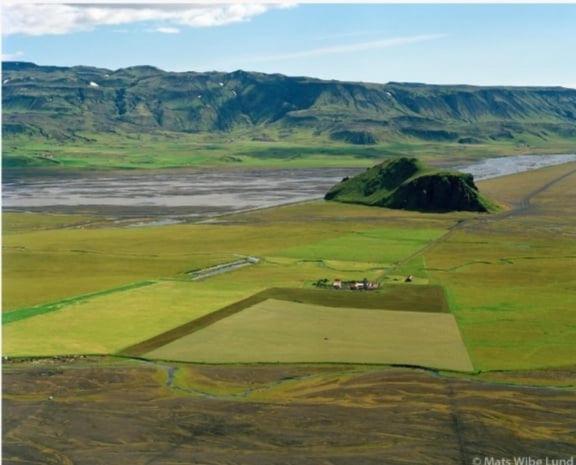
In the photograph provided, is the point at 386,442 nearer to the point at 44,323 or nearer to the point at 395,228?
the point at 44,323

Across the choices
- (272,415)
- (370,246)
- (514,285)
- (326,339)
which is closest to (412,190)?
(370,246)

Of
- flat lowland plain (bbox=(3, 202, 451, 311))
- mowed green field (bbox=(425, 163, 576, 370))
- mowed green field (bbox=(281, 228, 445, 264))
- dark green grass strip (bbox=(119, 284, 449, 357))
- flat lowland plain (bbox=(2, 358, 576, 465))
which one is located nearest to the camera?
flat lowland plain (bbox=(2, 358, 576, 465))

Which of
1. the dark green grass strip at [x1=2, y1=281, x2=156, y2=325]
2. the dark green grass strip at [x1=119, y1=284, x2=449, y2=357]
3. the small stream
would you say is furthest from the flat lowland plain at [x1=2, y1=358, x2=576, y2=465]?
the small stream

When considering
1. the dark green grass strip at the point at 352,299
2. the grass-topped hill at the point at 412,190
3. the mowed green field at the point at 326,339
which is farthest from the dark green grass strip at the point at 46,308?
the grass-topped hill at the point at 412,190

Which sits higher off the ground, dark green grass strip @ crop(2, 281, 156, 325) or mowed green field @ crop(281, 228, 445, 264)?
mowed green field @ crop(281, 228, 445, 264)

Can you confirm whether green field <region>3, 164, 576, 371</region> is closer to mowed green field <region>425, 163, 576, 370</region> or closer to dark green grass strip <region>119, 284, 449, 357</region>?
mowed green field <region>425, 163, 576, 370</region>
